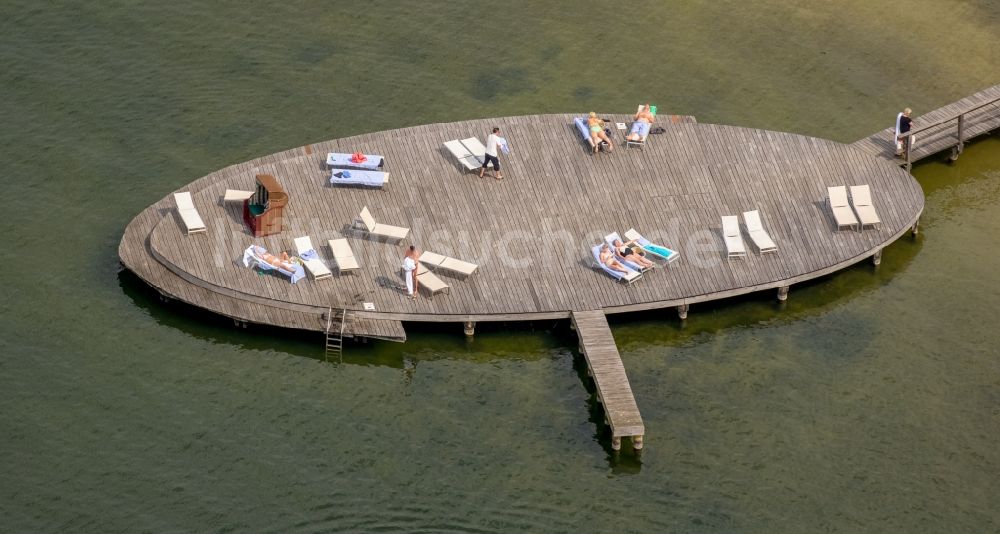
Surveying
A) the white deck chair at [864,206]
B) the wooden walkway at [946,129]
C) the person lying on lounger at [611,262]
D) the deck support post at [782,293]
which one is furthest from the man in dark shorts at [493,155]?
the wooden walkway at [946,129]

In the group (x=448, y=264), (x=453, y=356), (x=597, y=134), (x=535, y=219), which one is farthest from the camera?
(x=597, y=134)

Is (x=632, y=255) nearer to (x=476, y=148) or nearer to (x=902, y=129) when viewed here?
(x=476, y=148)

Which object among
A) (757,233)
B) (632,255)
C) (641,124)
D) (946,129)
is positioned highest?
(641,124)

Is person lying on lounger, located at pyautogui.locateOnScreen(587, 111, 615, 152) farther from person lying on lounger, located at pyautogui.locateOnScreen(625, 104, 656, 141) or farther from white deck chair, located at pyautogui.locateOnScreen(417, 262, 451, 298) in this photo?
white deck chair, located at pyautogui.locateOnScreen(417, 262, 451, 298)

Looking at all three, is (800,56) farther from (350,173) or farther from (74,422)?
(74,422)

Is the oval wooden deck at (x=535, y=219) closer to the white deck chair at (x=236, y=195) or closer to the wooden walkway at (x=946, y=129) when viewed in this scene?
the white deck chair at (x=236, y=195)

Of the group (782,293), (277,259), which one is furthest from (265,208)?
(782,293)
